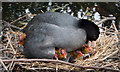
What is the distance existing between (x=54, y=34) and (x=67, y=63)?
385mm

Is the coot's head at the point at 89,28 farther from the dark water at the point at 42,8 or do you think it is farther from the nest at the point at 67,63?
the dark water at the point at 42,8

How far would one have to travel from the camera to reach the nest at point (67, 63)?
2.23 meters

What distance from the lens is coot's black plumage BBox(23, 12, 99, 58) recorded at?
239 centimetres

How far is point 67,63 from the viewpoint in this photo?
2.19 metres

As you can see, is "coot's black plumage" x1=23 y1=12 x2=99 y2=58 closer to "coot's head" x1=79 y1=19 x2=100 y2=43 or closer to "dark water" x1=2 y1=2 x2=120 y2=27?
"coot's head" x1=79 y1=19 x2=100 y2=43

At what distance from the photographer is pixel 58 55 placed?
247cm

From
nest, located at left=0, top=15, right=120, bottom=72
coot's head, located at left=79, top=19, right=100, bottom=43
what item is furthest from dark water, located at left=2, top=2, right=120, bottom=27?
coot's head, located at left=79, top=19, right=100, bottom=43

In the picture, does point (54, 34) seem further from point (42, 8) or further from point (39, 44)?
point (42, 8)

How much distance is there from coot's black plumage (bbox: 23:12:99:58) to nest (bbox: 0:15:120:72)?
13 cm

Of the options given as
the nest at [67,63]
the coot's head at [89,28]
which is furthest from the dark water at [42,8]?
the coot's head at [89,28]

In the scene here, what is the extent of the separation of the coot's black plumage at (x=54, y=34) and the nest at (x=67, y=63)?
128 mm

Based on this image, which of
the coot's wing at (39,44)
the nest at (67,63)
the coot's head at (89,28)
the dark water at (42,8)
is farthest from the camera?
the dark water at (42,8)

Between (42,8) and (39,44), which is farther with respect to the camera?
(42,8)

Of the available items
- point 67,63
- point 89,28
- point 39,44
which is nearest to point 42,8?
point 89,28
